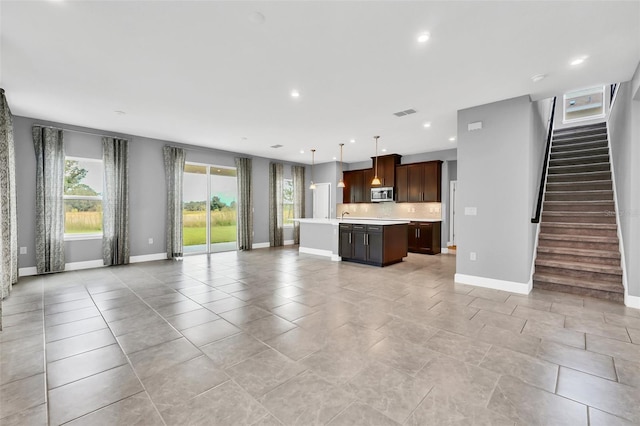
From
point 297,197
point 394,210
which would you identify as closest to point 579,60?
point 394,210

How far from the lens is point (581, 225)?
4863mm

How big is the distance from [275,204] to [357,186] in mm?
2832

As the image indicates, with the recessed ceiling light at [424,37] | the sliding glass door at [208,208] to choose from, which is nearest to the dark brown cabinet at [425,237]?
the sliding glass door at [208,208]

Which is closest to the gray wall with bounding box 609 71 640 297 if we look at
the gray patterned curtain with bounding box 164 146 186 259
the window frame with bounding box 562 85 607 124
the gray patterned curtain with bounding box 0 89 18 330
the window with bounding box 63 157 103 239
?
the window frame with bounding box 562 85 607 124

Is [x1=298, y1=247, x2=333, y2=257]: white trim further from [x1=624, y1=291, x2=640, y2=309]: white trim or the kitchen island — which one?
[x1=624, y1=291, x2=640, y2=309]: white trim

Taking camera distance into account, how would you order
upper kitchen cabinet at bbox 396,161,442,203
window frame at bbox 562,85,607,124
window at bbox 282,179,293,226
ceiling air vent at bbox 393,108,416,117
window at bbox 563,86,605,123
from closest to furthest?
ceiling air vent at bbox 393,108,416,117, window frame at bbox 562,85,607,124, window at bbox 563,86,605,123, upper kitchen cabinet at bbox 396,161,442,203, window at bbox 282,179,293,226

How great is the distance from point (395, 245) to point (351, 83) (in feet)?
12.6

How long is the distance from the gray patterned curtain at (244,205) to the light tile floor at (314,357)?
3.96 metres

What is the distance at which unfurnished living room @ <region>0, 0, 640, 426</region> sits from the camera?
6.56 feet

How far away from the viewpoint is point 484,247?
448cm

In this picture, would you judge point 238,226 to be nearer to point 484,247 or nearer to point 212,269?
point 212,269

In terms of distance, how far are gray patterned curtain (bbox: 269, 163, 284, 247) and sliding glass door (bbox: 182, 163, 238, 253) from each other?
1189mm

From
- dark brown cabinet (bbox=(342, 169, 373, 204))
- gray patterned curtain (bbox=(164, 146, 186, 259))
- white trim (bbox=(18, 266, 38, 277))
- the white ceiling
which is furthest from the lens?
dark brown cabinet (bbox=(342, 169, 373, 204))

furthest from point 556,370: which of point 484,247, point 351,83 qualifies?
point 351,83
